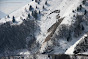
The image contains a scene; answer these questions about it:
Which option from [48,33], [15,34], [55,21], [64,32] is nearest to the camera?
[64,32]

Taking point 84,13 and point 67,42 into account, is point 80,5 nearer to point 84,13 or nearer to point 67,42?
point 84,13

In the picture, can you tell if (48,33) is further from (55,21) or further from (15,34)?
(15,34)

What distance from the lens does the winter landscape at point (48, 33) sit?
11460cm

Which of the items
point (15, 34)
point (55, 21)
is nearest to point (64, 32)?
point (55, 21)

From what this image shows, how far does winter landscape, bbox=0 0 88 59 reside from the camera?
11460cm

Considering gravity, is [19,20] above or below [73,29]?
above

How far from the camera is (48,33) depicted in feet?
487

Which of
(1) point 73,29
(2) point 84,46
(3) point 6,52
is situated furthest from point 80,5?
(3) point 6,52

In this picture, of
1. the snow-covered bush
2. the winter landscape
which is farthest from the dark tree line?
the snow-covered bush

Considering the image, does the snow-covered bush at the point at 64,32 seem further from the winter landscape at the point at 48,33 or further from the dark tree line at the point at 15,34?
the dark tree line at the point at 15,34

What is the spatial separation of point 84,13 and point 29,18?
184 feet

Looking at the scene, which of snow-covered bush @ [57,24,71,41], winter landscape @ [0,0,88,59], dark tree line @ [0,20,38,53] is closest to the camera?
winter landscape @ [0,0,88,59]

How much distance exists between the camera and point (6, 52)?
151875 millimetres

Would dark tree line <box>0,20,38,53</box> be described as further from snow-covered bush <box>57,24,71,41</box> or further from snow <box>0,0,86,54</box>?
snow-covered bush <box>57,24,71,41</box>
